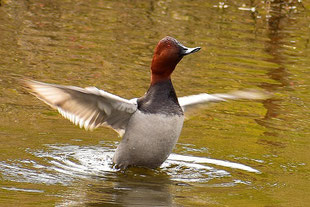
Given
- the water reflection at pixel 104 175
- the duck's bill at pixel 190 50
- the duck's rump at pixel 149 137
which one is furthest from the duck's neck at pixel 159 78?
the water reflection at pixel 104 175

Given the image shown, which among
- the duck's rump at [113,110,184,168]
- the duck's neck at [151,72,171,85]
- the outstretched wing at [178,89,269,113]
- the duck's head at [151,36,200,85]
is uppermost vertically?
the duck's head at [151,36,200,85]

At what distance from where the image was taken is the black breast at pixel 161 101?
23.2 feet

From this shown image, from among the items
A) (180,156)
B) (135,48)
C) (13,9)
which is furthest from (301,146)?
(13,9)

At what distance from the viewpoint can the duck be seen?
682 cm

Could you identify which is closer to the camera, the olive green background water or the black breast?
the olive green background water

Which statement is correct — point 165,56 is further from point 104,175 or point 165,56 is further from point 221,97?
point 104,175

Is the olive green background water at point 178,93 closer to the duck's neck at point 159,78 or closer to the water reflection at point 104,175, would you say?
the water reflection at point 104,175

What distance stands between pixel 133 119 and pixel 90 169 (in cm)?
70

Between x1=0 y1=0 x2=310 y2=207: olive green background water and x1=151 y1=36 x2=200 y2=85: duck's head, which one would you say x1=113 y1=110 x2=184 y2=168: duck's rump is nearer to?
x1=0 y1=0 x2=310 y2=207: olive green background water

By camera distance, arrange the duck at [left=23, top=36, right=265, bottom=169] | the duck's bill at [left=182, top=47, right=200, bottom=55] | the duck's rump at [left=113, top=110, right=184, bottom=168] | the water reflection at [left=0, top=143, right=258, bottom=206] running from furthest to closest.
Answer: the duck's bill at [left=182, top=47, right=200, bottom=55], the duck's rump at [left=113, top=110, right=184, bottom=168], the duck at [left=23, top=36, right=265, bottom=169], the water reflection at [left=0, top=143, right=258, bottom=206]

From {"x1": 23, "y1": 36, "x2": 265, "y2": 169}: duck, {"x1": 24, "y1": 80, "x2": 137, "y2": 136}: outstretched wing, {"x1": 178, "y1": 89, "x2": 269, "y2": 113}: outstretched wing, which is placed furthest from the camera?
{"x1": 178, "y1": 89, "x2": 269, "y2": 113}: outstretched wing

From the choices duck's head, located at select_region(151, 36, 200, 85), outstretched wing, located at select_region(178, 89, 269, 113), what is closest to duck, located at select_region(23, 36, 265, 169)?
duck's head, located at select_region(151, 36, 200, 85)

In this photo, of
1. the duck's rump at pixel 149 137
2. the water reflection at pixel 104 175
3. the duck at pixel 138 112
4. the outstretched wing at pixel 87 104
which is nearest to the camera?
the water reflection at pixel 104 175

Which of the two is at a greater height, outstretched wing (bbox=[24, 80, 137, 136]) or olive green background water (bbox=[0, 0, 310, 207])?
outstretched wing (bbox=[24, 80, 137, 136])
